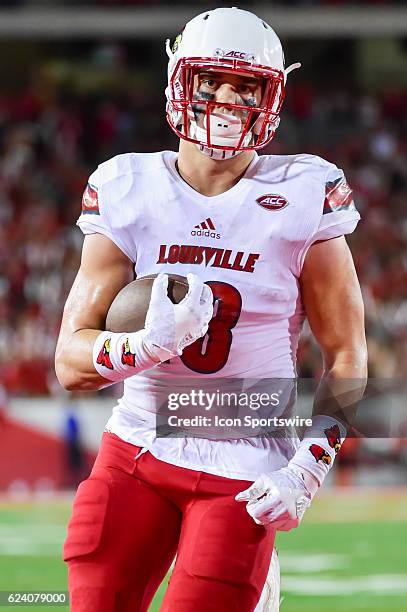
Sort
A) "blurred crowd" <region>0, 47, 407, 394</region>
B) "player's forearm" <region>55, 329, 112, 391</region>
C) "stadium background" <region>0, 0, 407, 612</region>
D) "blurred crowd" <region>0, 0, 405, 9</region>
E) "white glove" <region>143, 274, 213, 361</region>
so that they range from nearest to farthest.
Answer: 1. "white glove" <region>143, 274, 213, 361</region>
2. "player's forearm" <region>55, 329, 112, 391</region>
3. "stadium background" <region>0, 0, 407, 612</region>
4. "blurred crowd" <region>0, 47, 407, 394</region>
5. "blurred crowd" <region>0, 0, 405, 9</region>

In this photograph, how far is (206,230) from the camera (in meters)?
2.40

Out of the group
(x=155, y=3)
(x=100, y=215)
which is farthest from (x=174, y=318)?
(x=155, y=3)

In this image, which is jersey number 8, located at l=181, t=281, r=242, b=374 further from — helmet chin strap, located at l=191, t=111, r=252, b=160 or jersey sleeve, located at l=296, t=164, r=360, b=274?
helmet chin strap, located at l=191, t=111, r=252, b=160

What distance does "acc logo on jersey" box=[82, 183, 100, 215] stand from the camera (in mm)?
2463

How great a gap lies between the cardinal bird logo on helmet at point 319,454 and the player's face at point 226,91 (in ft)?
2.32

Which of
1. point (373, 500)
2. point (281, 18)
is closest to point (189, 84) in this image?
point (373, 500)

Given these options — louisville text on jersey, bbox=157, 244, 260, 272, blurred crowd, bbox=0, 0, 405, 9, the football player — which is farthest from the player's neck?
blurred crowd, bbox=0, 0, 405, 9

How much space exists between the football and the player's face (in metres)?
0.41

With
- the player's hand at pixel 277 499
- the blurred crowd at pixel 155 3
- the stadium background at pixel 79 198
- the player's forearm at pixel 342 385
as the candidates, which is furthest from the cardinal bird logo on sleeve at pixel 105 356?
the blurred crowd at pixel 155 3

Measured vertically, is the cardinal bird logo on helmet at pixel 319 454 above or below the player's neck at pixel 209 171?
below

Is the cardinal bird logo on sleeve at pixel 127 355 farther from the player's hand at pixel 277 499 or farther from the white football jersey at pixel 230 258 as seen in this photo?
the player's hand at pixel 277 499

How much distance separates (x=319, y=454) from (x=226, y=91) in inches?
31.5

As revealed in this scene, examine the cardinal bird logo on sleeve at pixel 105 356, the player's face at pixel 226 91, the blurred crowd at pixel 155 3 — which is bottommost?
the blurred crowd at pixel 155 3

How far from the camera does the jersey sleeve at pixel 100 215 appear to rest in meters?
2.42
